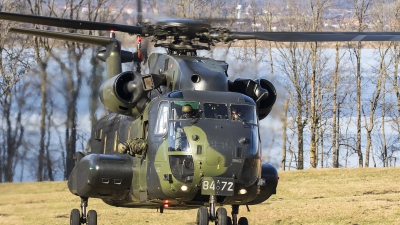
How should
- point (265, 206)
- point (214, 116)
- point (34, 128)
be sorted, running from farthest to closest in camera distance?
1. point (34, 128)
2. point (265, 206)
3. point (214, 116)

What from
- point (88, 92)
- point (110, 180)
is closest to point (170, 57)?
point (110, 180)

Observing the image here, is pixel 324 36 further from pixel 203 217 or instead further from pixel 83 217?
pixel 83 217

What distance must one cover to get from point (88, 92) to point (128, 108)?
830 cm

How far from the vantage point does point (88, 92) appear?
2416cm

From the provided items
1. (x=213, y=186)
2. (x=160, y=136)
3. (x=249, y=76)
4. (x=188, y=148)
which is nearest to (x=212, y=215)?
(x=213, y=186)

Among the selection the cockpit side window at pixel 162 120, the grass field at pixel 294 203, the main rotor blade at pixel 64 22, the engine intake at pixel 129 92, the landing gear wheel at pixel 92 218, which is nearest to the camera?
the main rotor blade at pixel 64 22

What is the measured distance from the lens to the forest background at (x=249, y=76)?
24.0m

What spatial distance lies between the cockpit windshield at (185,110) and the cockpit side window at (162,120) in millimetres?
165

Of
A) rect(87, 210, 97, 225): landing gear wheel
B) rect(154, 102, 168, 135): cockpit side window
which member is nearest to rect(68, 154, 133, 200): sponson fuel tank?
rect(154, 102, 168, 135): cockpit side window

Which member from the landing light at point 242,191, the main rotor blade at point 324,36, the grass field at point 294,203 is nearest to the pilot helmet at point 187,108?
the landing light at point 242,191

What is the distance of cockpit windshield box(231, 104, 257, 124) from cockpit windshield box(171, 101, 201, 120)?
676 mm

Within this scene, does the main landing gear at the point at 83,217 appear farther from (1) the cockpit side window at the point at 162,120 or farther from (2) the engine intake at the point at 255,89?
(2) the engine intake at the point at 255,89

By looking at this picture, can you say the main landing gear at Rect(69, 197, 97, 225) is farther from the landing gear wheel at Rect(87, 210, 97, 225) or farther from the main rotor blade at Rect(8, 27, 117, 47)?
the main rotor blade at Rect(8, 27, 117, 47)

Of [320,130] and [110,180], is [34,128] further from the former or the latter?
[320,130]
